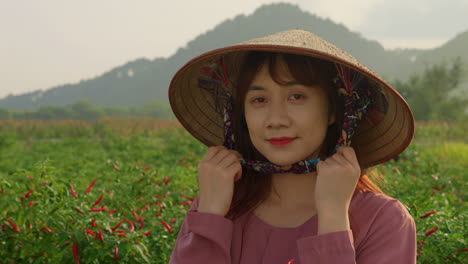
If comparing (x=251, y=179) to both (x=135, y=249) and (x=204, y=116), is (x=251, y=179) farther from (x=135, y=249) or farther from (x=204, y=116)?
(x=135, y=249)

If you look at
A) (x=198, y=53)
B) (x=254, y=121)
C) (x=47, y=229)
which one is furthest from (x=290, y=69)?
(x=198, y=53)

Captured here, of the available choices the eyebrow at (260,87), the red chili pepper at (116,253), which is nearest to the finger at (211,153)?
the eyebrow at (260,87)

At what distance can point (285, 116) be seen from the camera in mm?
1618

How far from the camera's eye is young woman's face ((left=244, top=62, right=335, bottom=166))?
162 cm

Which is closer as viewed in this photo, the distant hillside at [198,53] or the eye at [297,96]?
the eye at [297,96]

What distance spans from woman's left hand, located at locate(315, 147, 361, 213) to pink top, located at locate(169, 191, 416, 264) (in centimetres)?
9

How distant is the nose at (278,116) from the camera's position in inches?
63.3

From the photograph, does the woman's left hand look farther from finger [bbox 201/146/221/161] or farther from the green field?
the green field

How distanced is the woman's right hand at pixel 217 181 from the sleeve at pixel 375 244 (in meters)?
0.31

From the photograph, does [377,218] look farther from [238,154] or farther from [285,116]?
[238,154]

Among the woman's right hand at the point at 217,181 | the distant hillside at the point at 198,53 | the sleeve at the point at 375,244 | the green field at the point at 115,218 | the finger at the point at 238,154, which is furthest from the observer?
the distant hillside at the point at 198,53

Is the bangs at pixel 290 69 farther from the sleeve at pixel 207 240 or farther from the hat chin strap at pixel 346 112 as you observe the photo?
the sleeve at pixel 207 240

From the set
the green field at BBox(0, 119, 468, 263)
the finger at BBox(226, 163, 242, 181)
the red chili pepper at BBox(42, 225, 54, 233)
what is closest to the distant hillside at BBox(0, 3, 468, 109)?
the green field at BBox(0, 119, 468, 263)

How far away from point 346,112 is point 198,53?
15213cm
